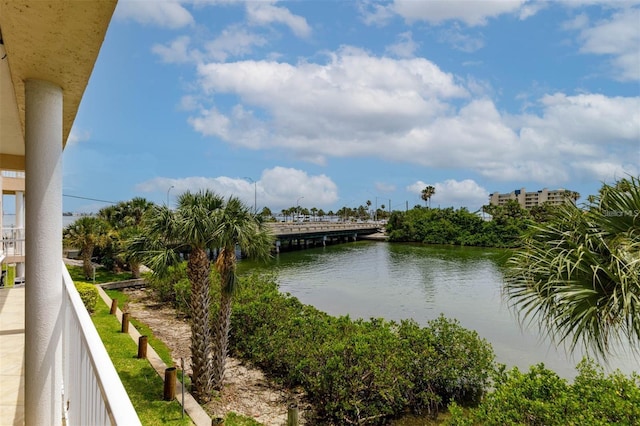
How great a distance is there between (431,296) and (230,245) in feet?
47.2

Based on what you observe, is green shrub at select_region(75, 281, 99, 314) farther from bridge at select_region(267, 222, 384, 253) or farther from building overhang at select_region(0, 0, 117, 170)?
bridge at select_region(267, 222, 384, 253)

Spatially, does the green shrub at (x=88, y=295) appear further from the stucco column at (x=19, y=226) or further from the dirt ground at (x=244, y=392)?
the dirt ground at (x=244, y=392)

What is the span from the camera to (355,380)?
752 centimetres

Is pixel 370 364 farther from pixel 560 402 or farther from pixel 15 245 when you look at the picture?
pixel 15 245

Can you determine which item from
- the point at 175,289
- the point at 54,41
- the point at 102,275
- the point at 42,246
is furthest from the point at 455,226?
the point at 54,41

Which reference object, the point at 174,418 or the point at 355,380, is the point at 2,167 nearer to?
the point at 174,418

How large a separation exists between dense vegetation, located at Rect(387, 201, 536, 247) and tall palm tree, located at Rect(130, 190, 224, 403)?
1915 inches

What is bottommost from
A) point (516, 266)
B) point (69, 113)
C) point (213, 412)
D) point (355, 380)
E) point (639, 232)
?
point (213, 412)

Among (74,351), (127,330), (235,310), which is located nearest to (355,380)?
(235,310)

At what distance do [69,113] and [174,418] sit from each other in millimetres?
5675

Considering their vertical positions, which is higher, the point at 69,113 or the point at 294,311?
the point at 69,113

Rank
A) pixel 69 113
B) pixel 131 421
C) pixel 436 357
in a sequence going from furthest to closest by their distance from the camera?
pixel 436 357 → pixel 69 113 → pixel 131 421

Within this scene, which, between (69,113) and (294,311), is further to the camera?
(294,311)

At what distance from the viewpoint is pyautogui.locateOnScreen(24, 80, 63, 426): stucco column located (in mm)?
2404
